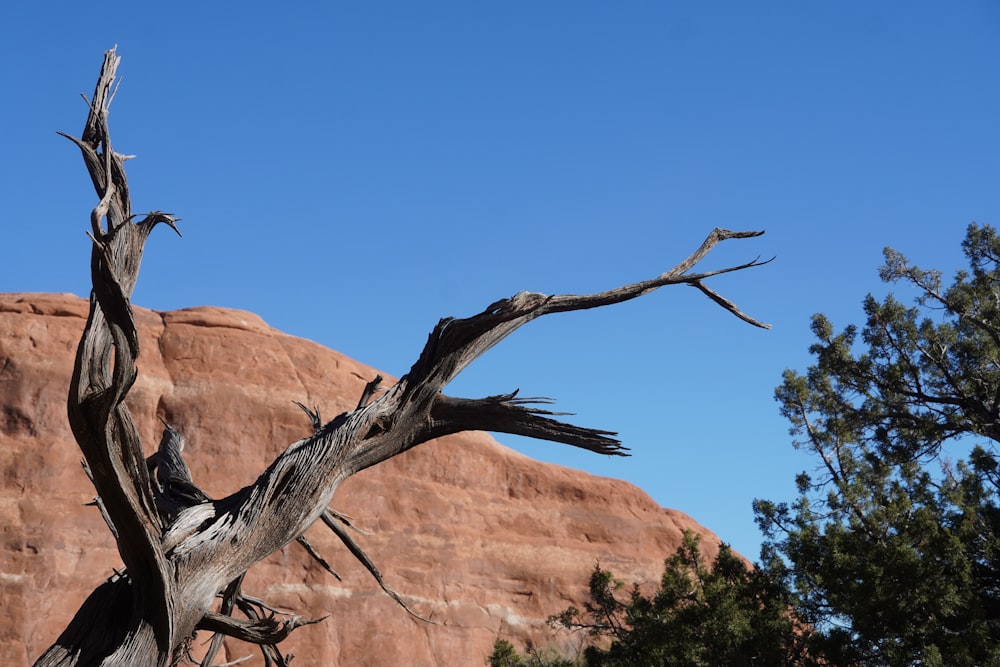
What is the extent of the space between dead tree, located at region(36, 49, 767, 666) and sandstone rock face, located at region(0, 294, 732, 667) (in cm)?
2768

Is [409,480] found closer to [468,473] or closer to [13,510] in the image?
[468,473]

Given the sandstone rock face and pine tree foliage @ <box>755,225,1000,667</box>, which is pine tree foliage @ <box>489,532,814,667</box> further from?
the sandstone rock face

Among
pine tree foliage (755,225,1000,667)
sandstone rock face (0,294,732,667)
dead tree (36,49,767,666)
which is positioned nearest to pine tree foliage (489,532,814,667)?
pine tree foliage (755,225,1000,667)

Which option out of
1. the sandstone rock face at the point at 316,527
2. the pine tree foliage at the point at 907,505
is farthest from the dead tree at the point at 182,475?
the sandstone rock face at the point at 316,527

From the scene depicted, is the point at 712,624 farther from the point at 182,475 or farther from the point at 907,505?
the point at 182,475

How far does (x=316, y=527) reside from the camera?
33.4 m

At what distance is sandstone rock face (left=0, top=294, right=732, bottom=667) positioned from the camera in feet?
101

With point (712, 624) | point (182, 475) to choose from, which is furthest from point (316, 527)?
point (182, 475)

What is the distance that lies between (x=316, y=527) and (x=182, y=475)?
1159 inches

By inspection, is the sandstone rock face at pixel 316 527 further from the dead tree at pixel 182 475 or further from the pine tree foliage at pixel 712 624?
the dead tree at pixel 182 475

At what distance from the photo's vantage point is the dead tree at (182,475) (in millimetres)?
3500

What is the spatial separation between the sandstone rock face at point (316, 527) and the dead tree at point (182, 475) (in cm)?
2768

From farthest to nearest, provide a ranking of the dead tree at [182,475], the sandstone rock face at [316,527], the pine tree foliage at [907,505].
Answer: the sandstone rock face at [316,527], the pine tree foliage at [907,505], the dead tree at [182,475]

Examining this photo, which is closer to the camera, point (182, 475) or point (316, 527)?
point (182, 475)
